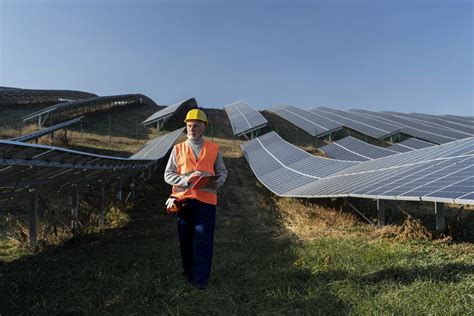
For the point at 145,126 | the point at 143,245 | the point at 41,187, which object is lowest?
the point at 143,245

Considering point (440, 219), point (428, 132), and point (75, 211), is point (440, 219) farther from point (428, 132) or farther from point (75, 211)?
point (428, 132)

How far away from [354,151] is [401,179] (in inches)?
438

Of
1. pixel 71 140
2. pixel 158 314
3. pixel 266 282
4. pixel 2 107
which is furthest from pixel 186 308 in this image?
pixel 2 107

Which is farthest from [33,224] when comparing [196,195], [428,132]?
[428,132]

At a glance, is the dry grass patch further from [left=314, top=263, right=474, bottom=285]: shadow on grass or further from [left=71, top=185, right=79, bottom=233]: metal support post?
[left=71, top=185, right=79, bottom=233]: metal support post

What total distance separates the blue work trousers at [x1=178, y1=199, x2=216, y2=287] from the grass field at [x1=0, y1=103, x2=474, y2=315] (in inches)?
7.9

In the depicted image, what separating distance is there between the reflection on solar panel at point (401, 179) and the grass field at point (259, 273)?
0.78 m

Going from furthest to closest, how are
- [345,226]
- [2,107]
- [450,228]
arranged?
[2,107] < [345,226] < [450,228]

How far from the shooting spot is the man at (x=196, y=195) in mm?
4562

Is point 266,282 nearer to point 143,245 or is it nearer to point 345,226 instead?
point 143,245

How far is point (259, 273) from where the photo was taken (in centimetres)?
523

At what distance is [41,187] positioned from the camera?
24.4 feet

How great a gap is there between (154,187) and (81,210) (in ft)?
15.0

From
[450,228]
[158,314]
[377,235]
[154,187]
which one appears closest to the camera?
[158,314]
